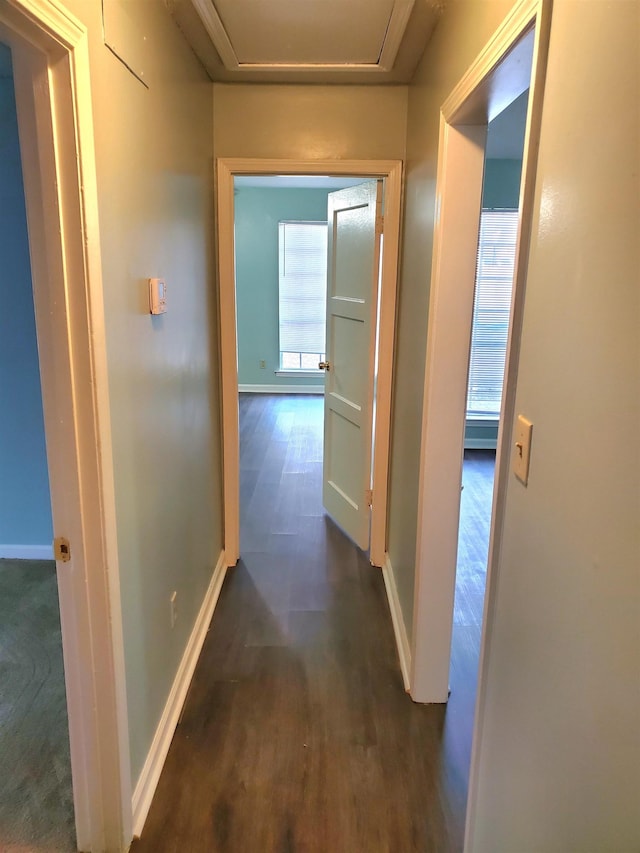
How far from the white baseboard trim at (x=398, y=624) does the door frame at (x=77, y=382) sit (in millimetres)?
1108

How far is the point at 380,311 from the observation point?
287 cm

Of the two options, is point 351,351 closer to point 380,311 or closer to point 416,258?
point 380,311

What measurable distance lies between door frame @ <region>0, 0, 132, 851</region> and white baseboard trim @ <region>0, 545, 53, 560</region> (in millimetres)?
1889

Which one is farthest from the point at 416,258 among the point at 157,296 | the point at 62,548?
the point at 62,548

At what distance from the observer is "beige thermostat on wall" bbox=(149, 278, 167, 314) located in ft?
5.51

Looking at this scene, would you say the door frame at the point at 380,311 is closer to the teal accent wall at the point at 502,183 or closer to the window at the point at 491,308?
the teal accent wall at the point at 502,183

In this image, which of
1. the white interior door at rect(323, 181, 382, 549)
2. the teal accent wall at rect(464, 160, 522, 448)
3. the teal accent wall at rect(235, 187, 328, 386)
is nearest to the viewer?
the white interior door at rect(323, 181, 382, 549)

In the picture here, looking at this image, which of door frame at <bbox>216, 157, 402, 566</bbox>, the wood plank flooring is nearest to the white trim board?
door frame at <bbox>216, 157, 402, 566</bbox>

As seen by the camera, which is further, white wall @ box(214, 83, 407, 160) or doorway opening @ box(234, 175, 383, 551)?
doorway opening @ box(234, 175, 383, 551)

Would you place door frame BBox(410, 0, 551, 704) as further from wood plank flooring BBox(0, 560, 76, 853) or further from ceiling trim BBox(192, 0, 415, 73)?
wood plank flooring BBox(0, 560, 76, 853)

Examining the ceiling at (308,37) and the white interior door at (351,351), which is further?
the white interior door at (351,351)

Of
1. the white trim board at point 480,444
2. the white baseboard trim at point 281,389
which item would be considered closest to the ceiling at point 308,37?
the white trim board at point 480,444

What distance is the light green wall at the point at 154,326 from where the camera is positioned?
1404 millimetres

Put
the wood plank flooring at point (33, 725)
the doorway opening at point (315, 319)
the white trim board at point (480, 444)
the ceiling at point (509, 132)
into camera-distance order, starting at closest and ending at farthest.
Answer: the wood plank flooring at point (33, 725)
the doorway opening at point (315, 319)
the ceiling at point (509, 132)
the white trim board at point (480, 444)
